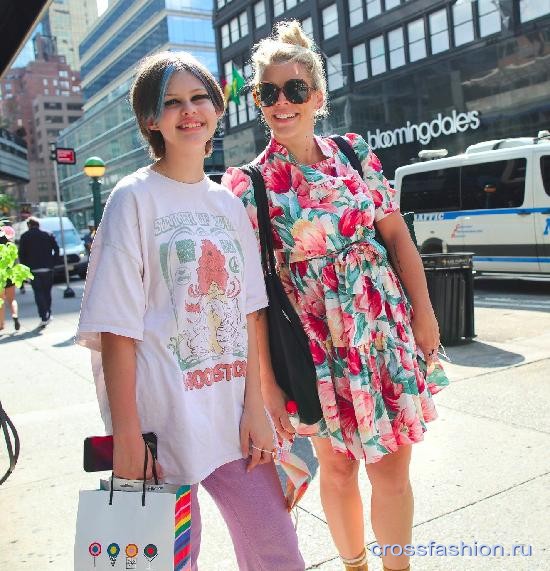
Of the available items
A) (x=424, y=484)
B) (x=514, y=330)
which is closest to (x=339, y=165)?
(x=424, y=484)

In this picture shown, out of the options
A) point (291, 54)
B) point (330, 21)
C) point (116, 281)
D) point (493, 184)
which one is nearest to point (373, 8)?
point (330, 21)

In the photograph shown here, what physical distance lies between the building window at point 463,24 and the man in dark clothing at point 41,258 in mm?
18078

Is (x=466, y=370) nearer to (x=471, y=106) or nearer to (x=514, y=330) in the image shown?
(x=514, y=330)

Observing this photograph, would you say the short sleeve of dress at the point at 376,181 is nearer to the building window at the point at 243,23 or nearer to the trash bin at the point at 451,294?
the trash bin at the point at 451,294

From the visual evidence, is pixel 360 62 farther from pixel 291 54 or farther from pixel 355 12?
pixel 291 54

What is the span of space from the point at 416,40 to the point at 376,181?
1022 inches

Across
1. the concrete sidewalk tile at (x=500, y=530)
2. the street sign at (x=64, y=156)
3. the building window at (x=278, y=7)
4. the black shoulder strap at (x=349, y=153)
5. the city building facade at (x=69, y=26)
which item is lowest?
the concrete sidewalk tile at (x=500, y=530)

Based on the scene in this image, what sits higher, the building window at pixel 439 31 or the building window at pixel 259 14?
the building window at pixel 259 14

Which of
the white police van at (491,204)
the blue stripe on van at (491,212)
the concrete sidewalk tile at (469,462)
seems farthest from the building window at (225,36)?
the concrete sidewalk tile at (469,462)

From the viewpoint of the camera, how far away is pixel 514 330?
7.27m

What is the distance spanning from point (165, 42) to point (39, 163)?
337ft

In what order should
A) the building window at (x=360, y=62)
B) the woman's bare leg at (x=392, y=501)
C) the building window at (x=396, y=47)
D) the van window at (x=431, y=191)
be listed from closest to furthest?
the woman's bare leg at (x=392, y=501) < the van window at (x=431, y=191) < the building window at (x=396, y=47) < the building window at (x=360, y=62)

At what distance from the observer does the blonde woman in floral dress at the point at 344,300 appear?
82.0 inches

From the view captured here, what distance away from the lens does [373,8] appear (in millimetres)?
28203
